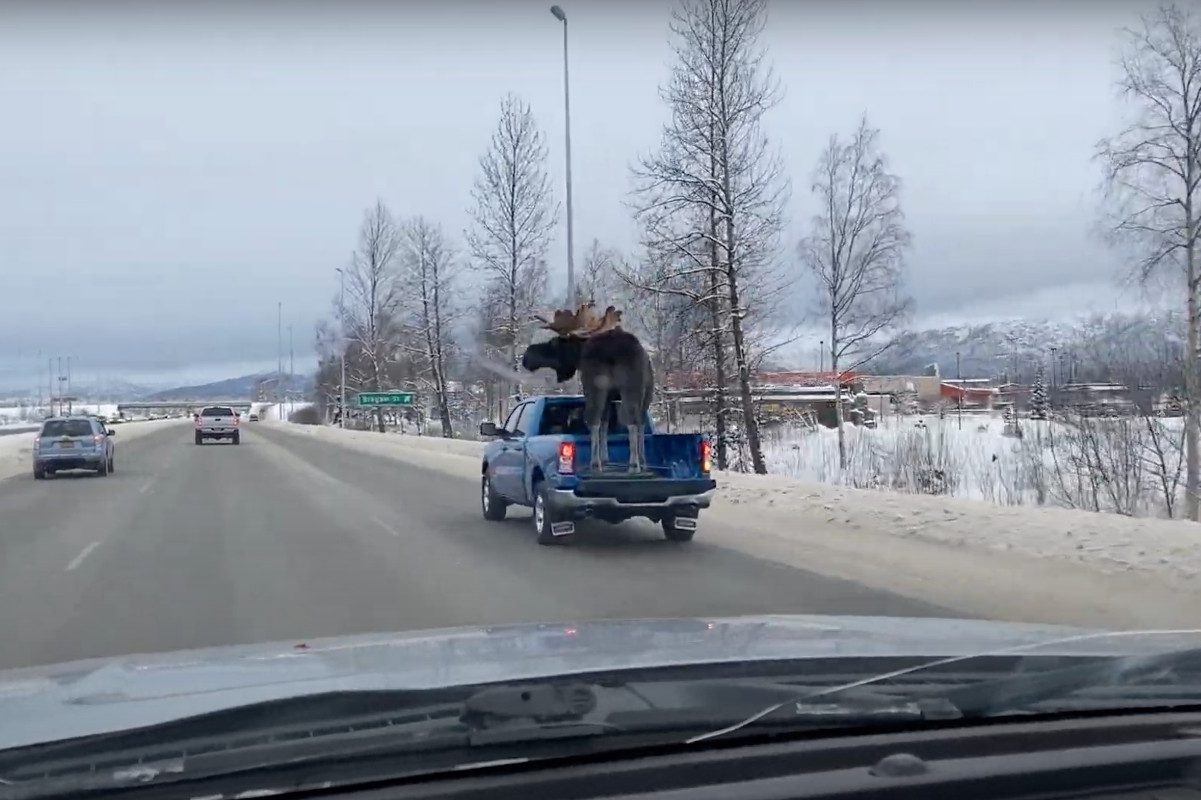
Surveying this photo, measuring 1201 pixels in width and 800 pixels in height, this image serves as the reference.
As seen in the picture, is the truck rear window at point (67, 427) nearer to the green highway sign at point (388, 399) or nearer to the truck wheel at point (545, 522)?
the truck wheel at point (545, 522)

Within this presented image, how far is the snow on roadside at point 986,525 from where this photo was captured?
11281 millimetres

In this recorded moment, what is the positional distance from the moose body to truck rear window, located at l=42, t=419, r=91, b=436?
22494mm

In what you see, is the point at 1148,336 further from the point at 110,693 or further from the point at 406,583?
the point at 110,693

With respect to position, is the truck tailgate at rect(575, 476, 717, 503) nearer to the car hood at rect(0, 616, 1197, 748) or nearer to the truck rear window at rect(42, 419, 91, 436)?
the car hood at rect(0, 616, 1197, 748)

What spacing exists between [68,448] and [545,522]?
71.3ft

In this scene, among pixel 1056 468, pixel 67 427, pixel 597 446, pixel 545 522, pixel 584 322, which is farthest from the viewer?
pixel 67 427

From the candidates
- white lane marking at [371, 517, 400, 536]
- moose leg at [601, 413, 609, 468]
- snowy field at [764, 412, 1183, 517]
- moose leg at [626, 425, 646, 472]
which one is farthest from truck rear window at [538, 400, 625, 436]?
snowy field at [764, 412, 1183, 517]

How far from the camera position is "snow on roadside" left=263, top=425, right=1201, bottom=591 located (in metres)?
11.3

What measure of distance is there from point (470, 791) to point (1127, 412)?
19.5 meters

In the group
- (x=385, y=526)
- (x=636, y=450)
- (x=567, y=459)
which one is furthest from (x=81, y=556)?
(x=636, y=450)

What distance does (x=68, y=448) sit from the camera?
1262 inches

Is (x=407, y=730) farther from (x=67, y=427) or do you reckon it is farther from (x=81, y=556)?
(x=67, y=427)

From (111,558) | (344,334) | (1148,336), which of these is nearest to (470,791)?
(111,558)

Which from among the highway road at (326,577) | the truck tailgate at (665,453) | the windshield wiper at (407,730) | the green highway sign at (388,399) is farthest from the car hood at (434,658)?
the green highway sign at (388,399)
